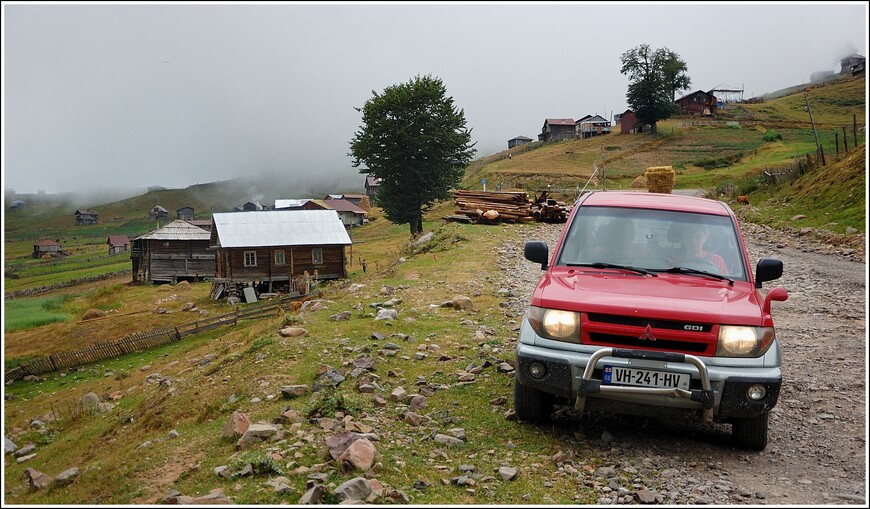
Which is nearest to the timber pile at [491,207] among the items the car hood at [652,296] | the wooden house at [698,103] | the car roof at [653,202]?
the car roof at [653,202]

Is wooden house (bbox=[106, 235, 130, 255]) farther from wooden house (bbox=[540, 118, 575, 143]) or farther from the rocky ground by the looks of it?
the rocky ground

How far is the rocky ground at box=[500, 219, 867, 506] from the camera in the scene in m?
4.88

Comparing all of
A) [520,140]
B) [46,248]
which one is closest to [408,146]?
[46,248]

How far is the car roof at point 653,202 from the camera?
7074 mm

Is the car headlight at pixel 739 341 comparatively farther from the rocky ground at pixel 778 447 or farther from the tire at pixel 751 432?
the rocky ground at pixel 778 447

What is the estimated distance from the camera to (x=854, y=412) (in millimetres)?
6828

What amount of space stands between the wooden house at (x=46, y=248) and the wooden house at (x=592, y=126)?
261 feet

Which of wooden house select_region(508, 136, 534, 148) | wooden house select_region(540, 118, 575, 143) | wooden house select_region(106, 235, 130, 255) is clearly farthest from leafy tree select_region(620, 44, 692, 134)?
wooden house select_region(106, 235, 130, 255)

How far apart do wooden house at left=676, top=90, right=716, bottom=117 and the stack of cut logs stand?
77676 mm

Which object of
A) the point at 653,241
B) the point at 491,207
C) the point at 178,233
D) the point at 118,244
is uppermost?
the point at 491,207

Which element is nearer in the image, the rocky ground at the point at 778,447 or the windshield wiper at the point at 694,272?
the rocky ground at the point at 778,447

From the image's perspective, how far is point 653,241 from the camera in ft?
22.0

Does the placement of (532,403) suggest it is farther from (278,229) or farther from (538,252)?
(278,229)

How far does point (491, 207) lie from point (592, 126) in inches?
3310
